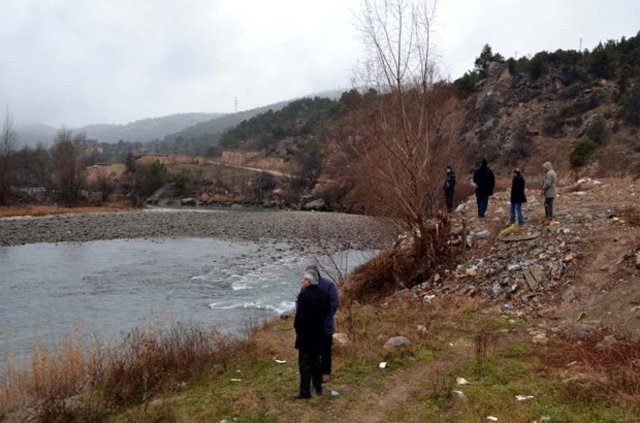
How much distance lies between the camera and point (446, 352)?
8.68 meters

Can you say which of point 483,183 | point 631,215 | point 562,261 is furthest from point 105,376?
point 631,215

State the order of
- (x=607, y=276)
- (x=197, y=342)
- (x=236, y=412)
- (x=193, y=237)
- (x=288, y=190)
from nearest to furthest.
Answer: (x=236, y=412), (x=197, y=342), (x=607, y=276), (x=193, y=237), (x=288, y=190)

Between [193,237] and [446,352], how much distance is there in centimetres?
2975

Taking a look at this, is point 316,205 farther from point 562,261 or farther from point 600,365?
point 600,365

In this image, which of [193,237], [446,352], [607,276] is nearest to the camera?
[446,352]

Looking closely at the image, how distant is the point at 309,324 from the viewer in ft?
22.1

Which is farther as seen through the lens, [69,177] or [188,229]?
[69,177]

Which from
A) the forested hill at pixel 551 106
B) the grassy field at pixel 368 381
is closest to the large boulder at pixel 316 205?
the forested hill at pixel 551 106

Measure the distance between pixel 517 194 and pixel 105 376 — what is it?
1149 centimetres

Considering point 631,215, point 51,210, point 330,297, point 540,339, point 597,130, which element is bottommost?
point 540,339

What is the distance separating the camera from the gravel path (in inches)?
1271

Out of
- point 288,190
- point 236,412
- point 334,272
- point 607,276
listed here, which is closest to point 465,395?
point 236,412

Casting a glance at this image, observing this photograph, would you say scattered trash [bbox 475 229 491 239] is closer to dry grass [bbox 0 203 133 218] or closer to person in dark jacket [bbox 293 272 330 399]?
person in dark jacket [bbox 293 272 330 399]

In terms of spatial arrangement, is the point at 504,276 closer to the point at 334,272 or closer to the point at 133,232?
the point at 334,272
